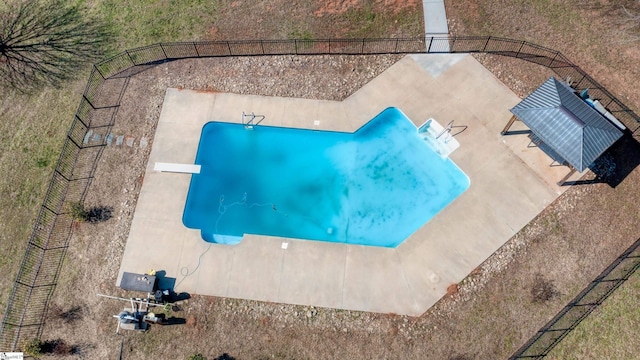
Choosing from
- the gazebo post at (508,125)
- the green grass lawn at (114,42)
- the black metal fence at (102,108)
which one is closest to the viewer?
the black metal fence at (102,108)

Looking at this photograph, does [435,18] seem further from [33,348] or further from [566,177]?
[33,348]

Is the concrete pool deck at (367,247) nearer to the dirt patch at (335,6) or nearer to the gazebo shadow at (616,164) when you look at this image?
the gazebo shadow at (616,164)

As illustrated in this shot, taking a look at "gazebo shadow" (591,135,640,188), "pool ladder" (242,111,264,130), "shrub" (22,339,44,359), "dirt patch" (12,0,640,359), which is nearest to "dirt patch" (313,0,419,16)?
"dirt patch" (12,0,640,359)

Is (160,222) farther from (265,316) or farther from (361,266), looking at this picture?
(361,266)

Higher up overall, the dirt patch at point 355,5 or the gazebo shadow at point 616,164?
the dirt patch at point 355,5

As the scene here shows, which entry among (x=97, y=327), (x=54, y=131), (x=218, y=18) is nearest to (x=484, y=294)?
(x=97, y=327)

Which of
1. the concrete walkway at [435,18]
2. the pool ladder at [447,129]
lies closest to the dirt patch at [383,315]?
the concrete walkway at [435,18]

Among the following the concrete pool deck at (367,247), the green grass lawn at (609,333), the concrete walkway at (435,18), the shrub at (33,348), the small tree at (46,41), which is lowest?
the shrub at (33,348)
